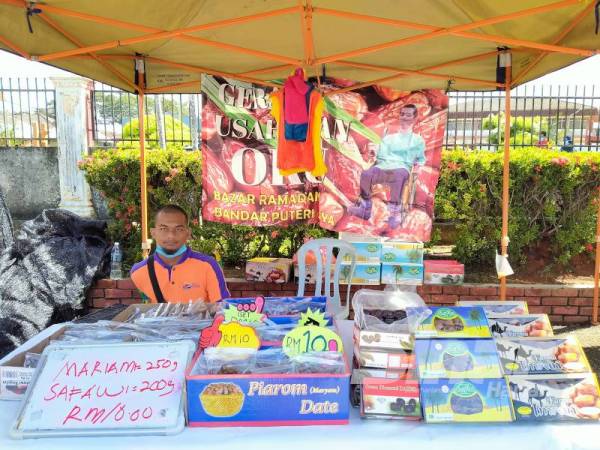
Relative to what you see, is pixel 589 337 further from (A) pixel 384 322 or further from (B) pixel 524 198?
(A) pixel 384 322

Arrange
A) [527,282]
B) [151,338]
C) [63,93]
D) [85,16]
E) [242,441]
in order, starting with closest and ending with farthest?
[242,441] < [151,338] < [85,16] < [527,282] < [63,93]

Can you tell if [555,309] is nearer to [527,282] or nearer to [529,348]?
[527,282]

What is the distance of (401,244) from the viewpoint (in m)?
4.52

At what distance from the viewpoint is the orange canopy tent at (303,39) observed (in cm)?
241

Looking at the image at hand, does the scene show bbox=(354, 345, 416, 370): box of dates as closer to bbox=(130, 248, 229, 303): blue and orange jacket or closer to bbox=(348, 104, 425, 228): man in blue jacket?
bbox=(130, 248, 229, 303): blue and orange jacket

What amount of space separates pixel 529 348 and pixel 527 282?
13.2 feet

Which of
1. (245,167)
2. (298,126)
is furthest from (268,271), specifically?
(298,126)

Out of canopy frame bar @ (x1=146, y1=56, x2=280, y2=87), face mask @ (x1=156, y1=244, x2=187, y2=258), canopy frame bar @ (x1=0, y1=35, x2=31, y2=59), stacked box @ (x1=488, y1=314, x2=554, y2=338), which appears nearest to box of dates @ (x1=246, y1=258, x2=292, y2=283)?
canopy frame bar @ (x1=146, y1=56, x2=280, y2=87)

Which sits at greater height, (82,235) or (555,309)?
(82,235)

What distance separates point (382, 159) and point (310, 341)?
2.88 meters

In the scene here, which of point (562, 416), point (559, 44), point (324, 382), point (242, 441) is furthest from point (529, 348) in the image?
point (559, 44)

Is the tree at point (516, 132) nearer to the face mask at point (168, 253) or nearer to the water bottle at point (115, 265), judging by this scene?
the water bottle at point (115, 265)

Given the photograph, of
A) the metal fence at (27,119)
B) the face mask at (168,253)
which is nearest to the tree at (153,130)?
the metal fence at (27,119)

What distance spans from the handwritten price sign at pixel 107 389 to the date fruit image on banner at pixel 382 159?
2933 mm
